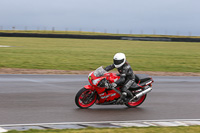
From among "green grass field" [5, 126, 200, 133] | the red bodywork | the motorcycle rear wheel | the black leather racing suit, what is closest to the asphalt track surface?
the motorcycle rear wheel

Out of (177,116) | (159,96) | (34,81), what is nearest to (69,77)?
(34,81)

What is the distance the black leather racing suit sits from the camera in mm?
8805

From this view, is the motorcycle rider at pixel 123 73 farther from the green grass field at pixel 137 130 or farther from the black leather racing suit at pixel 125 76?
the green grass field at pixel 137 130

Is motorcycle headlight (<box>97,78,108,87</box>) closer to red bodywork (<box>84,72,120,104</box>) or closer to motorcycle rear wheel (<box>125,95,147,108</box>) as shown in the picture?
red bodywork (<box>84,72,120,104</box>)

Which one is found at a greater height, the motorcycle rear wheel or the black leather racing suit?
the black leather racing suit

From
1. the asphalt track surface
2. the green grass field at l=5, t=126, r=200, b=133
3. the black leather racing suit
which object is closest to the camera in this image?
the green grass field at l=5, t=126, r=200, b=133

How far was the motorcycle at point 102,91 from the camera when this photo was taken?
859 centimetres

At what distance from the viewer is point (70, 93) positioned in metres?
11.2

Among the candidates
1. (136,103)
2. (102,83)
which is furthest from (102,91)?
(136,103)

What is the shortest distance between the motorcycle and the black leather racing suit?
0.40ft

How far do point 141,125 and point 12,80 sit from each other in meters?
7.72

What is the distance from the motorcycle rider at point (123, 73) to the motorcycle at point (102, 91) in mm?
109

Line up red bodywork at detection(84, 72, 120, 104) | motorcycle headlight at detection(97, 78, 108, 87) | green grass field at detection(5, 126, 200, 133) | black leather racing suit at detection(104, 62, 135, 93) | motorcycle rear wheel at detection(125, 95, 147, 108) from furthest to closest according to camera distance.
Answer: motorcycle rear wheel at detection(125, 95, 147, 108) < black leather racing suit at detection(104, 62, 135, 93) < red bodywork at detection(84, 72, 120, 104) < motorcycle headlight at detection(97, 78, 108, 87) < green grass field at detection(5, 126, 200, 133)

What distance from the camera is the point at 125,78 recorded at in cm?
912
